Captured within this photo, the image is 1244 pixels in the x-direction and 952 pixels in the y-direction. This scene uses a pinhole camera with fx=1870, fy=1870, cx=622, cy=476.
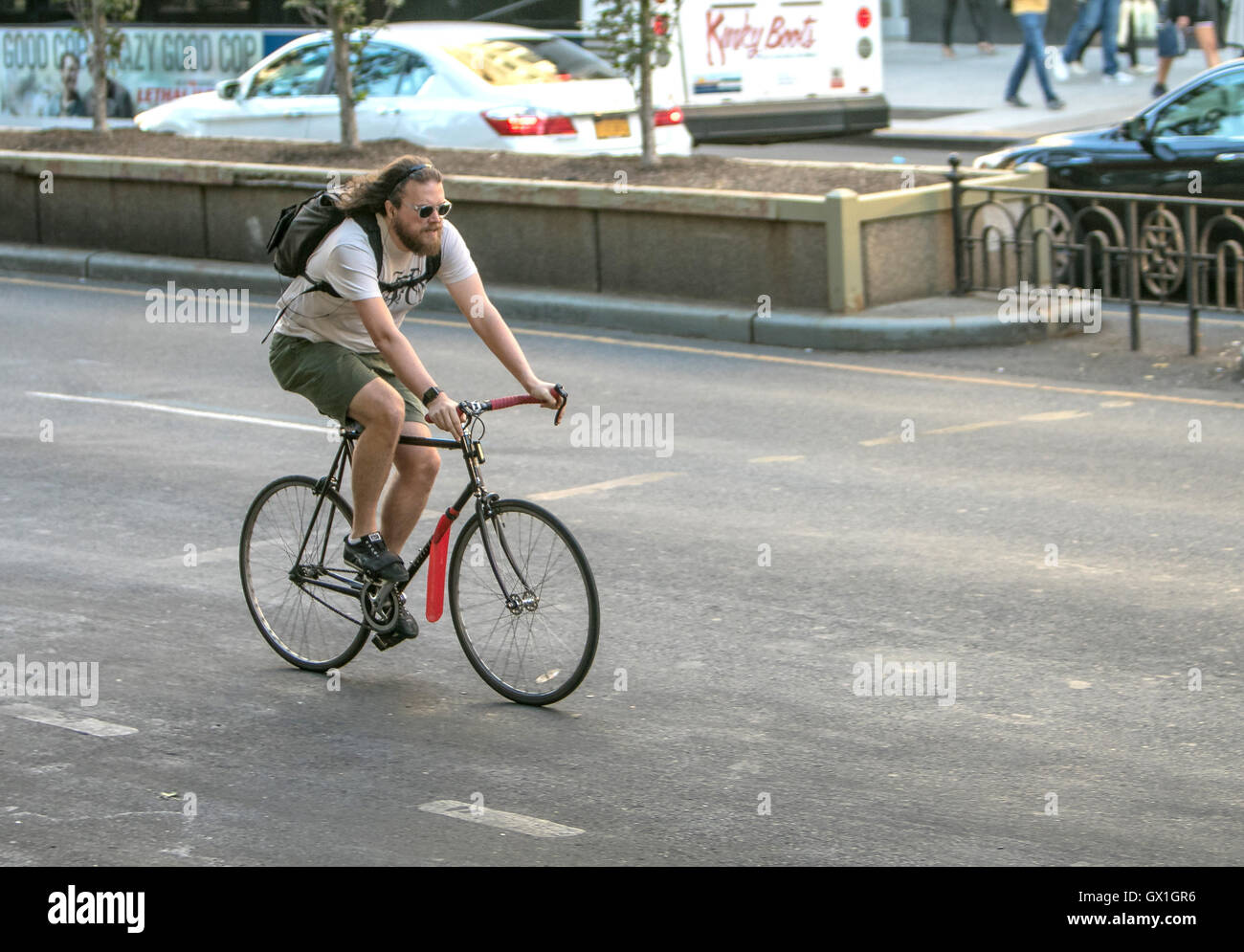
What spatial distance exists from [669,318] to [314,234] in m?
7.84

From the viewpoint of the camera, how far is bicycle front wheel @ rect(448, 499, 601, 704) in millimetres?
6020

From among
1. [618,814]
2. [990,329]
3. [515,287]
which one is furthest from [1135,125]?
[618,814]

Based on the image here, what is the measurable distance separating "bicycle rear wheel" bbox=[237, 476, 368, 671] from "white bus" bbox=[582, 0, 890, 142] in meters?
14.3

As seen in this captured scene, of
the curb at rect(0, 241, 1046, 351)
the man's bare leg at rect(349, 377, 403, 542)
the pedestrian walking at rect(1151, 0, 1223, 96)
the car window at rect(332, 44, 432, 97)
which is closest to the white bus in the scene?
the car window at rect(332, 44, 432, 97)

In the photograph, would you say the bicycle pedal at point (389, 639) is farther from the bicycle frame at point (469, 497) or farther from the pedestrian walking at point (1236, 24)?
the pedestrian walking at point (1236, 24)

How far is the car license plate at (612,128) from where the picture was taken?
16719 millimetres

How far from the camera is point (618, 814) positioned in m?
5.17

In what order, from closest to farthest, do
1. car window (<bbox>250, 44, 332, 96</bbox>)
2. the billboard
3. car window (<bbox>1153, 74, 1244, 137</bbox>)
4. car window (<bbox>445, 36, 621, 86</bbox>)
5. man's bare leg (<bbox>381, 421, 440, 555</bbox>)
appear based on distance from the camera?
1. man's bare leg (<bbox>381, 421, 440, 555</bbox>)
2. car window (<bbox>1153, 74, 1244, 137</bbox>)
3. car window (<bbox>445, 36, 621, 86</bbox>)
4. car window (<bbox>250, 44, 332, 96</bbox>)
5. the billboard

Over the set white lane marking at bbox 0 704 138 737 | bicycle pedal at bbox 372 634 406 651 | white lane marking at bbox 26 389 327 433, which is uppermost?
white lane marking at bbox 26 389 327 433

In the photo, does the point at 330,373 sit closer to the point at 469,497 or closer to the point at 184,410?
the point at 469,497

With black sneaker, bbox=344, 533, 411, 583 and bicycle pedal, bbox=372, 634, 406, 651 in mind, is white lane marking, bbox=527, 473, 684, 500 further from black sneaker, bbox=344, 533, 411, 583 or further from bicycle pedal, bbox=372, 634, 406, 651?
black sneaker, bbox=344, 533, 411, 583

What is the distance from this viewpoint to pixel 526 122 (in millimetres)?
16609

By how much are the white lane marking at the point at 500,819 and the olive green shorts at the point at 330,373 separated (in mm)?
1492

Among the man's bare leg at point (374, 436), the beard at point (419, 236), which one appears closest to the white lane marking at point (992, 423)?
the man's bare leg at point (374, 436)
